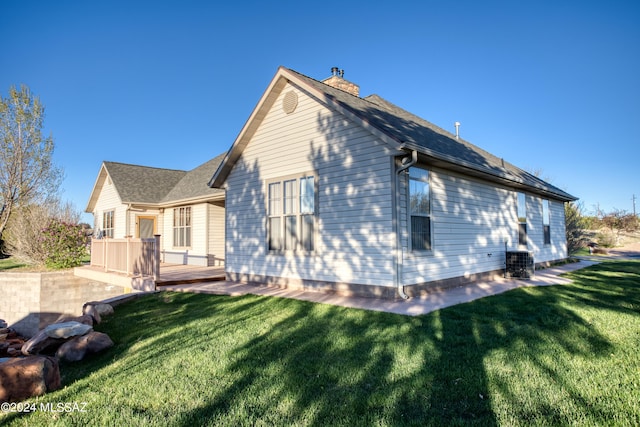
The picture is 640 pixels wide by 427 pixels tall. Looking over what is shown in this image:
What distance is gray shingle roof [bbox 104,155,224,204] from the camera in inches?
686

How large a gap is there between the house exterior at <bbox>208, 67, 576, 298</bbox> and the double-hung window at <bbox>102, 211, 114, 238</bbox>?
1268cm

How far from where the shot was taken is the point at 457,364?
3.79 m

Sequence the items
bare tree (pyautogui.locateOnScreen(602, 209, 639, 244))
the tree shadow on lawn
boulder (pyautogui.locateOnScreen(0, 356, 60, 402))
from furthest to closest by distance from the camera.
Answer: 1. bare tree (pyautogui.locateOnScreen(602, 209, 639, 244))
2. boulder (pyautogui.locateOnScreen(0, 356, 60, 402))
3. the tree shadow on lawn

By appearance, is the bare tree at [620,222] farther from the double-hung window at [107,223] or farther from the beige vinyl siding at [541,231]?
the double-hung window at [107,223]

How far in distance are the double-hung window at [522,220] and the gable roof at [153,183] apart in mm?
11863

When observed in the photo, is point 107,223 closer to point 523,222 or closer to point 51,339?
point 51,339

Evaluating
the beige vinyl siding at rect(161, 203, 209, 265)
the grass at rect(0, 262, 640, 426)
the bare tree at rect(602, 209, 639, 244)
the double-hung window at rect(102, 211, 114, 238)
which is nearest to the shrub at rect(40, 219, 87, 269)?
the beige vinyl siding at rect(161, 203, 209, 265)

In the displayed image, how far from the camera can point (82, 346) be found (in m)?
4.81

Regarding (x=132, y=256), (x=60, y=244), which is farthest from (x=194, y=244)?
(x=60, y=244)

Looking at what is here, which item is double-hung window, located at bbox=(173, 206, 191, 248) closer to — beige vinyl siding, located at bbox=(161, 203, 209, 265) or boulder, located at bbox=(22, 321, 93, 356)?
beige vinyl siding, located at bbox=(161, 203, 209, 265)

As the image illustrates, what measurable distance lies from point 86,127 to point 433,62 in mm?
21511

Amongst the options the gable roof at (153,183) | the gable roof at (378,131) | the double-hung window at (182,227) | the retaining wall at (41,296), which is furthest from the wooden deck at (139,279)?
the gable roof at (153,183)

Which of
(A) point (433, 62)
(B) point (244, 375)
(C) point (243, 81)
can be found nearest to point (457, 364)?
(B) point (244, 375)

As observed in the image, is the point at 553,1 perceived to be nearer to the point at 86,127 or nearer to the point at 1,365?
the point at 1,365
